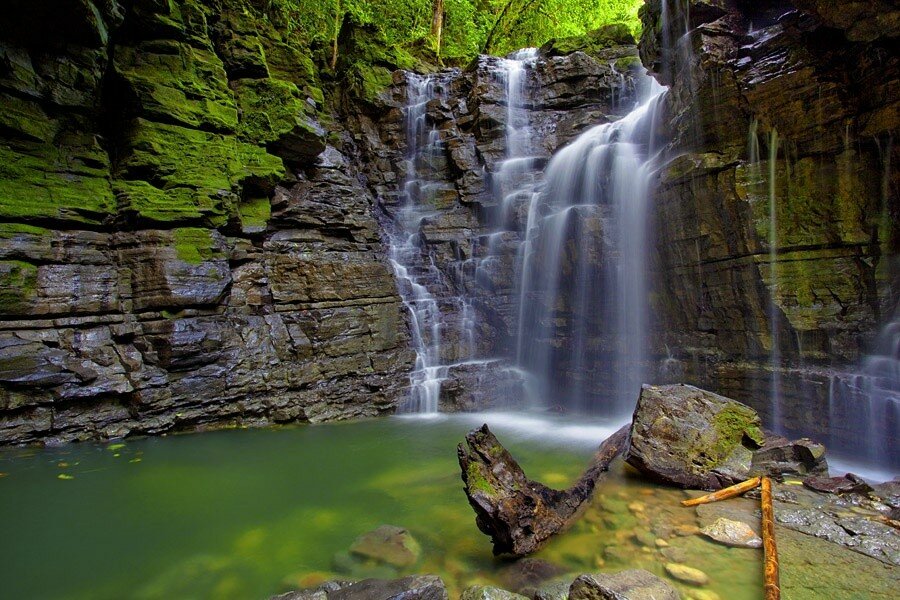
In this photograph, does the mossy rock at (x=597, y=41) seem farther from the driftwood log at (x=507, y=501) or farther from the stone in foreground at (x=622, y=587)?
the stone in foreground at (x=622, y=587)

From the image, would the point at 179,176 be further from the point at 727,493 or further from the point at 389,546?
the point at 727,493

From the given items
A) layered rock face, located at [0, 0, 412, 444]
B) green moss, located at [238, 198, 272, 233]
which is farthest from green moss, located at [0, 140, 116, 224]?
green moss, located at [238, 198, 272, 233]

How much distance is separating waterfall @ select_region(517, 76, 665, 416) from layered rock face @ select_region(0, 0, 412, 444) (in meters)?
3.68

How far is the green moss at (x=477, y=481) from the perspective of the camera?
3.80m

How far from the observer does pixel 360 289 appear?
1086 centimetres

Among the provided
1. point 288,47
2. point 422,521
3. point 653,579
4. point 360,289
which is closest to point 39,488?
point 422,521

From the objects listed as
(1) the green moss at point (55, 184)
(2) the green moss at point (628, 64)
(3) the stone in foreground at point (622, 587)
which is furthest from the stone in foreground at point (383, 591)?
(2) the green moss at point (628, 64)

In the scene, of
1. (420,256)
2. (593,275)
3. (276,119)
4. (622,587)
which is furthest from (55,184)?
(593,275)

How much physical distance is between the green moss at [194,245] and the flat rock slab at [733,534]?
9.33 metres

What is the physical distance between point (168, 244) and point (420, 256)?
6521 millimetres

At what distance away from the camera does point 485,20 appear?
21266 mm

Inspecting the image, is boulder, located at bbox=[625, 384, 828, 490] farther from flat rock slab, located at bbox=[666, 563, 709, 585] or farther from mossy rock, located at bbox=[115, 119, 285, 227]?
mossy rock, located at bbox=[115, 119, 285, 227]

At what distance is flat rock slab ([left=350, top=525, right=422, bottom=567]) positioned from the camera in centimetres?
394

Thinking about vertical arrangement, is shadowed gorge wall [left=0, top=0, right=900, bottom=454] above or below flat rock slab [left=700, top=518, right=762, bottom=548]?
above
